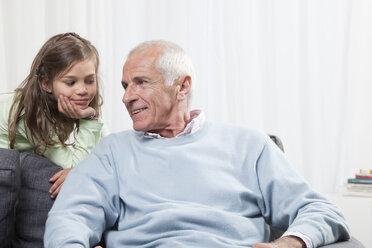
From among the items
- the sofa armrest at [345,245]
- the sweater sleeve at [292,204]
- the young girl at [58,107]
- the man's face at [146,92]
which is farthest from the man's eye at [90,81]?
the sofa armrest at [345,245]

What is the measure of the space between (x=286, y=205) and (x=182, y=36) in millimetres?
1840

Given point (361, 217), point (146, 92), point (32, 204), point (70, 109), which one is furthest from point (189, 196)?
point (361, 217)

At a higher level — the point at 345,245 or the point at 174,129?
the point at 174,129

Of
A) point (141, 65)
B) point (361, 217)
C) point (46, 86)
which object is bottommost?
point (361, 217)

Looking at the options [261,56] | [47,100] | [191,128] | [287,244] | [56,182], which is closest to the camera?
[287,244]

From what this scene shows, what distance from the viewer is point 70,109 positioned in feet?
6.87

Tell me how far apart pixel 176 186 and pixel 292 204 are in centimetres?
37

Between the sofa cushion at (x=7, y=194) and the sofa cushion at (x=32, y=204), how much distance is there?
0.20ft

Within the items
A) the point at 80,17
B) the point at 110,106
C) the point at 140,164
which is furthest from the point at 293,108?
the point at 140,164

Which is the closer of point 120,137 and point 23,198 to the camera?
point 23,198

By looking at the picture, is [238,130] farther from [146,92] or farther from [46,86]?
[46,86]

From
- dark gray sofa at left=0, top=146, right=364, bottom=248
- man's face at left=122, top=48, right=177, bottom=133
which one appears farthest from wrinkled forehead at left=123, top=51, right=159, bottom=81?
dark gray sofa at left=0, top=146, right=364, bottom=248

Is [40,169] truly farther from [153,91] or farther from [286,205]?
[286,205]

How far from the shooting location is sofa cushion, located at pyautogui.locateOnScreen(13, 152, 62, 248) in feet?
5.81
